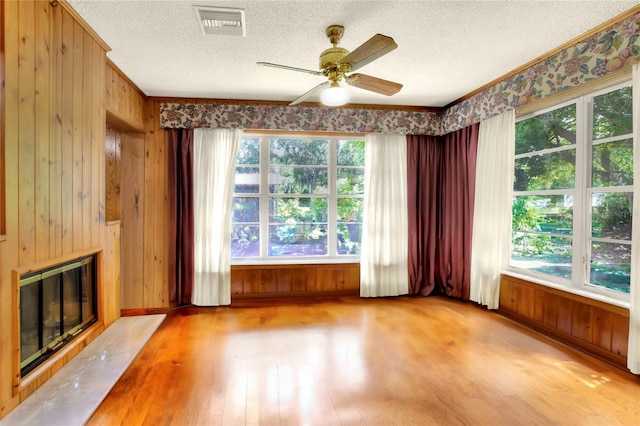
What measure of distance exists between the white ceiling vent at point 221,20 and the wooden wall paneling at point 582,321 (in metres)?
3.43

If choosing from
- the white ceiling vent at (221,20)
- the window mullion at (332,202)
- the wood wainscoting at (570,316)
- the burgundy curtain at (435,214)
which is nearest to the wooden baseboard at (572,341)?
the wood wainscoting at (570,316)

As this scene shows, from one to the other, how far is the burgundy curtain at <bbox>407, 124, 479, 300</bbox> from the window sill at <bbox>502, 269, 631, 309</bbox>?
2.48 ft

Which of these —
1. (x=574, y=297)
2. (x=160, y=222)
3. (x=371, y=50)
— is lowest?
(x=574, y=297)

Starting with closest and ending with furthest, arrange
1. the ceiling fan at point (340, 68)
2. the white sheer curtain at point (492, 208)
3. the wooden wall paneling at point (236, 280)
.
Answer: the ceiling fan at point (340, 68)
the white sheer curtain at point (492, 208)
the wooden wall paneling at point (236, 280)

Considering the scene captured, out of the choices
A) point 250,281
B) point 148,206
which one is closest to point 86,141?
point 148,206

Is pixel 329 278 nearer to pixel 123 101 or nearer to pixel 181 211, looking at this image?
pixel 181 211

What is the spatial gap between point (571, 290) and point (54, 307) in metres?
3.99

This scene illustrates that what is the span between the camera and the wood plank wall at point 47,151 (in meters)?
1.77

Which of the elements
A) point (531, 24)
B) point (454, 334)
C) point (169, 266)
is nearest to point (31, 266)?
point (169, 266)

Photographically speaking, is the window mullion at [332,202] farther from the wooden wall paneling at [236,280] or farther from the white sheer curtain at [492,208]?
the white sheer curtain at [492,208]

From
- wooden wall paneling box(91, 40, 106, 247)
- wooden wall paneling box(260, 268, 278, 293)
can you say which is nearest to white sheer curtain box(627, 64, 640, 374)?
wooden wall paneling box(260, 268, 278, 293)

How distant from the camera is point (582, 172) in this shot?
2.86 meters

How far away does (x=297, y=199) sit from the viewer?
4.45m

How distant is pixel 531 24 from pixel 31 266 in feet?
11.8
